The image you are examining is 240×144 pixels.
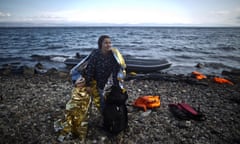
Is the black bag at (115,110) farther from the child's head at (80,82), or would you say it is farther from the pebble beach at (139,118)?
the child's head at (80,82)

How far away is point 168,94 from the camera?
7.52 metres

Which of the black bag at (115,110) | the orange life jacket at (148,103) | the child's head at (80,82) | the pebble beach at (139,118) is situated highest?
the child's head at (80,82)

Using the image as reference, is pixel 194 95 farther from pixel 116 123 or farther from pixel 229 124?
pixel 116 123

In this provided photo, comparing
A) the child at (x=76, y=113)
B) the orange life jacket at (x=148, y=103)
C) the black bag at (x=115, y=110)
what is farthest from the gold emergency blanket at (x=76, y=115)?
the orange life jacket at (x=148, y=103)

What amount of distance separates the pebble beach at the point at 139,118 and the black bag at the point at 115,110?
317 millimetres

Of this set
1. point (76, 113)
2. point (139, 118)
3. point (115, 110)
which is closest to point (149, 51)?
point (139, 118)

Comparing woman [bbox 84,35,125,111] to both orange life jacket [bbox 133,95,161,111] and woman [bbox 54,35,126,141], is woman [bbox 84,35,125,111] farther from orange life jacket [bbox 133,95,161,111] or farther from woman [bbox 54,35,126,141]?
orange life jacket [bbox 133,95,161,111]

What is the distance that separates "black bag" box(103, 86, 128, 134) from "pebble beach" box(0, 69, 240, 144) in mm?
317

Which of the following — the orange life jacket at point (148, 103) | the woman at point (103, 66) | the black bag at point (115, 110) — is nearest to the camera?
the black bag at point (115, 110)

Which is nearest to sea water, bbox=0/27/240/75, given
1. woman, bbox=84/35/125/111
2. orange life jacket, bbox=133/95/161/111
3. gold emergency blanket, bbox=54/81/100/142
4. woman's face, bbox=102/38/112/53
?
orange life jacket, bbox=133/95/161/111

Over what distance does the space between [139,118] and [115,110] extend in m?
1.46

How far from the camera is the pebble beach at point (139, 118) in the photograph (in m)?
4.21

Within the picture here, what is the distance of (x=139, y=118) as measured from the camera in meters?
5.20

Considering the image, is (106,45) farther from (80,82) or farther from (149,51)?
(149,51)
